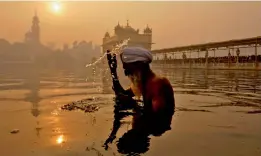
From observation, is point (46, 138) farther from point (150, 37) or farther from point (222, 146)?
point (150, 37)

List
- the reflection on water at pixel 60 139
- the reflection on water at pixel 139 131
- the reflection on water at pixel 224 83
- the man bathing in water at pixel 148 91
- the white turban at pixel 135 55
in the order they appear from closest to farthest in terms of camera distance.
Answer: the reflection on water at pixel 139 131 < the reflection on water at pixel 60 139 < the man bathing in water at pixel 148 91 < the white turban at pixel 135 55 < the reflection on water at pixel 224 83

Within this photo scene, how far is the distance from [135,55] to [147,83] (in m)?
0.62

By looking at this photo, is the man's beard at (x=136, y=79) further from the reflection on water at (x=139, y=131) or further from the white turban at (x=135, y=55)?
the reflection on water at (x=139, y=131)

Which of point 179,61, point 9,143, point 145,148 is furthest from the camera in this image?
point 179,61

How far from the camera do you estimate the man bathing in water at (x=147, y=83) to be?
17.8 feet

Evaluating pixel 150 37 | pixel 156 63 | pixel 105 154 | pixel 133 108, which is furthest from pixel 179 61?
pixel 105 154

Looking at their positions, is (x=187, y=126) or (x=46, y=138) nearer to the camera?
(x=46, y=138)

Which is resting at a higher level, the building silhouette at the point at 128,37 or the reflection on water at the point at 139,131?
the building silhouette at the point at 128,37

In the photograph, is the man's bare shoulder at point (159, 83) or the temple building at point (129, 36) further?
the temple building at point (129, 36)

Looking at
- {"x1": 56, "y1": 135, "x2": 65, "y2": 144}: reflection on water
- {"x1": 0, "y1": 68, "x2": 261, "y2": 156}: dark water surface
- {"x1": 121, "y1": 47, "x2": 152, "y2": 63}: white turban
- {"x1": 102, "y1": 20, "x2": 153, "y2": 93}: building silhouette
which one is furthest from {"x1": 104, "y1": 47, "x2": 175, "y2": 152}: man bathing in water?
{"x1": 102, "y1": 20, "x2": 153, "y2": 93}: building silhouette

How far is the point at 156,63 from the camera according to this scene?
68500mm

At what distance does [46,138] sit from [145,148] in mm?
1849

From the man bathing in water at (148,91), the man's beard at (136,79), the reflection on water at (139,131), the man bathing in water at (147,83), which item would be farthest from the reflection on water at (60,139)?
the man's beard at (136,79)

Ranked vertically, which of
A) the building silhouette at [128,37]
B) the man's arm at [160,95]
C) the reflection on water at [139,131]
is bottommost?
the reflection on water at [139,131]
